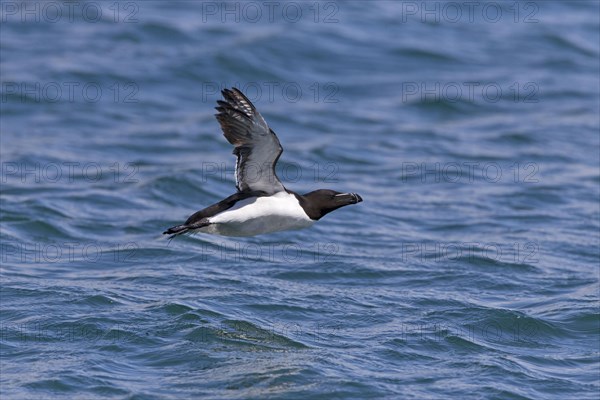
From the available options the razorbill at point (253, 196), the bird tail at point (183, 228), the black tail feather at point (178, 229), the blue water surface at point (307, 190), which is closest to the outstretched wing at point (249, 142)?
the razorbill at point (253, 196)

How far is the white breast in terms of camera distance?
12.6m

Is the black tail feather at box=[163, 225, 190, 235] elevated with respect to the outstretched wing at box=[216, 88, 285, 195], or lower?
lower

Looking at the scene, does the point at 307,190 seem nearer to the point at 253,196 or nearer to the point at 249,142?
the point at 253,196

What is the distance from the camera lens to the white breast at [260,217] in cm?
1260

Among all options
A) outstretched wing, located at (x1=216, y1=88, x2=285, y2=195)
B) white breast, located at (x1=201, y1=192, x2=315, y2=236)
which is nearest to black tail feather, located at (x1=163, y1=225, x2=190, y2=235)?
white breast, located at (x1=201, y1=192, x2=315, y2=236)

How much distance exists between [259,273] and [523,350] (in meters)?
3.80

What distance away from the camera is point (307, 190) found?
20.5 m

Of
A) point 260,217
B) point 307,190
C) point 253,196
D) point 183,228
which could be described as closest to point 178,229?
point 183,228

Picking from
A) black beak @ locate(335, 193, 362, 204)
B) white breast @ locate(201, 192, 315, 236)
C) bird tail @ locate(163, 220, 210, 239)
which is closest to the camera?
bird tail @ locate(163, 220, 210, 239)

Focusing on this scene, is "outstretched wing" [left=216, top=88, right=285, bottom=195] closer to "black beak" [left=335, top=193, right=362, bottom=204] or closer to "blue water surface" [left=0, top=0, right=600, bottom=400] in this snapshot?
"black beak" [left=335, top=193, right=362, bottom=204]

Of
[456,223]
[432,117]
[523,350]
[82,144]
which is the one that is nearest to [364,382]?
[523,350]

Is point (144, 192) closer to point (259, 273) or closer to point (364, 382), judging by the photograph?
point (259, 273)

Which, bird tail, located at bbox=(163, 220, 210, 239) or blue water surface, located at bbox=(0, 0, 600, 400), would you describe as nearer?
bird tail, located at bbox=(163, 220, 210, 239)

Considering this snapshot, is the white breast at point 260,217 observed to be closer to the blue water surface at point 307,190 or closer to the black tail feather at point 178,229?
the black tail feather at point 178,229
